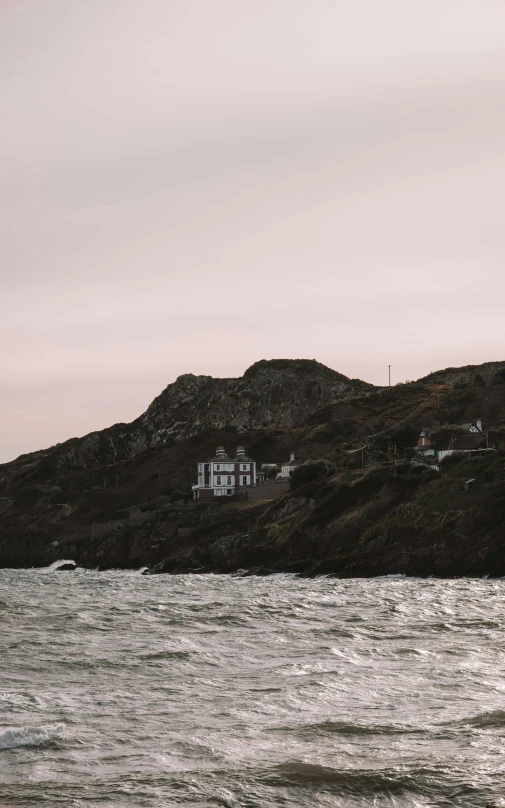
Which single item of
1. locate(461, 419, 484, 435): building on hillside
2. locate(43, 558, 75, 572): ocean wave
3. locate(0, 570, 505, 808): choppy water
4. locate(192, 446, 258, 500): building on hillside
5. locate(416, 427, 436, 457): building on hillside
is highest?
locate(461, 419, 484, 435): building on hillside

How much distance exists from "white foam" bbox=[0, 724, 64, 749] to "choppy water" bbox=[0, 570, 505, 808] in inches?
1.9

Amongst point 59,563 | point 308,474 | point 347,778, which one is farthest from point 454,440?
point 347,778

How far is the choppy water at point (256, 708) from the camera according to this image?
1722 centimetres

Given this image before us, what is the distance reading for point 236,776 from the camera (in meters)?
17.8

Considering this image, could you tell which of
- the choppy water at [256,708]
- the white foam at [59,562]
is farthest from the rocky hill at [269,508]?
the choppy water at [256,708]

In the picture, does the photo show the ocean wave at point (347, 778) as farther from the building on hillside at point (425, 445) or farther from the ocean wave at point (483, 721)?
the building on hillside at point (425, 445)

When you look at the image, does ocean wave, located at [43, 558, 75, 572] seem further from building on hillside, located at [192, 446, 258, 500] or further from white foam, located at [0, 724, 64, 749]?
white foam, located at [0, 724, 64, 749]

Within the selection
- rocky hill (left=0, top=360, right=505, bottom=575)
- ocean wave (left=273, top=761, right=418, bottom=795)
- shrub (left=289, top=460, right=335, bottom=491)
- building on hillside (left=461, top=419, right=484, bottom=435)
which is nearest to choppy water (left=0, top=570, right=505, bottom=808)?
ocean wave (left=273, top=761, right=418, bottom=795)

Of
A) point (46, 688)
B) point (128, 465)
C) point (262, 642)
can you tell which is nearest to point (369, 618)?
point (262, 642)

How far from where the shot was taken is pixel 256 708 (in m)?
23.6

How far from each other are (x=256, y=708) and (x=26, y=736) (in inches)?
245

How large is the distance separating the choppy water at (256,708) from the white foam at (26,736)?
5 cm

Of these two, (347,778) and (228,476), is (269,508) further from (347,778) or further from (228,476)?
(347,778)

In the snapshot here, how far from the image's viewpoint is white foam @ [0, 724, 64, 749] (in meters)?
20.4
